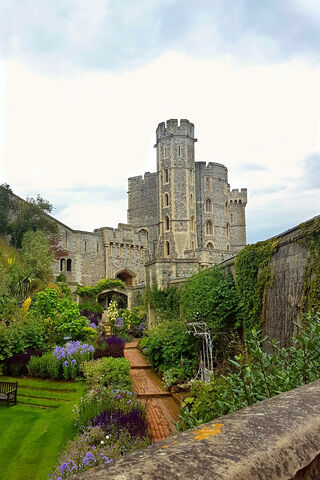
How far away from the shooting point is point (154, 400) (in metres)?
9.23

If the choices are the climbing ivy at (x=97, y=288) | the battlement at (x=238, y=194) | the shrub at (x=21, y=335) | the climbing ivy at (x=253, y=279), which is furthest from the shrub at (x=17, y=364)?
the battlement at (x=238, y=194)

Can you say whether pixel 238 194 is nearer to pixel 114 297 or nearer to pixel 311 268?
pixel 114 297

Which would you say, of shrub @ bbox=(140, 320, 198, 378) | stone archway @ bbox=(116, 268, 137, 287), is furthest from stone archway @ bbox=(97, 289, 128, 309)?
shrub @ bbox=(140, 320, 198, 378)

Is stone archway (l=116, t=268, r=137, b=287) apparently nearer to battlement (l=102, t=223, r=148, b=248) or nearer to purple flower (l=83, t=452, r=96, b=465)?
battlement (l=102, t=223, r=148, b=248)

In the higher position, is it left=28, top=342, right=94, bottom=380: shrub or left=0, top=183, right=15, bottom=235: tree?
left=0, top=183, right=15, bottom=235: tree

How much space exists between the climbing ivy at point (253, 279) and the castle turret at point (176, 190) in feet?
89.4

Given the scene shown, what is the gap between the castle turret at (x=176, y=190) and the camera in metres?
36.8

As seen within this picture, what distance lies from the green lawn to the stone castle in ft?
66.5

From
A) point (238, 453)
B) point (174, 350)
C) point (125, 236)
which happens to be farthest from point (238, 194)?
point (238, 453)

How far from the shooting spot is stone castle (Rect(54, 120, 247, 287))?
33.6 meters

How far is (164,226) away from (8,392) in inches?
1143

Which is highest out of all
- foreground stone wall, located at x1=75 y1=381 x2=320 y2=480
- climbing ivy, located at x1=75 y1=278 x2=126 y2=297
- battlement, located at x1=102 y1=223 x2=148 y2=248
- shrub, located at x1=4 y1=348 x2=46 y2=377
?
battlement, located at x1=102 y1=223 x2=148 y2=248

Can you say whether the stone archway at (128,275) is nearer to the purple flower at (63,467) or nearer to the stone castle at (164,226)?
the stone castle at (164,226)

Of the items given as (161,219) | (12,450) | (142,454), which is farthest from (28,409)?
(161,219)
